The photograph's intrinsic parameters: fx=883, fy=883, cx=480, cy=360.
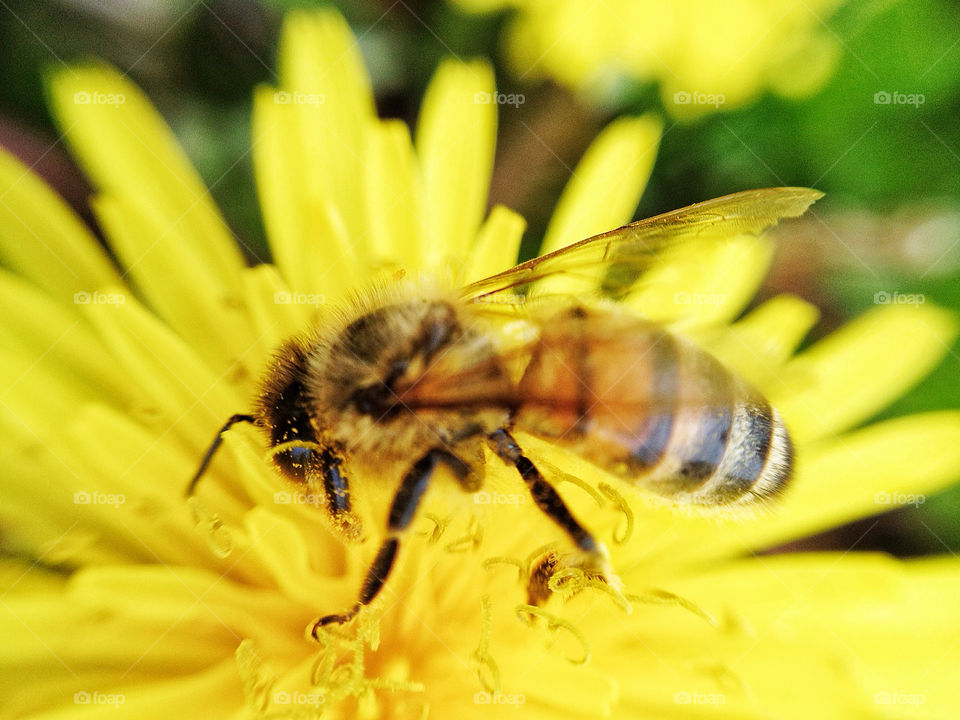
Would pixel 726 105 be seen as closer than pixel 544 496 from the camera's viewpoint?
No

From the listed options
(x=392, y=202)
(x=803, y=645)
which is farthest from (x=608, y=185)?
(x=803, y=645)

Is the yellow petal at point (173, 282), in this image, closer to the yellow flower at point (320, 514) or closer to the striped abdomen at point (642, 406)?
the yellow flower at point (320, 514)

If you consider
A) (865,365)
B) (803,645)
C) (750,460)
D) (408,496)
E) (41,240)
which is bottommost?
(803,645)

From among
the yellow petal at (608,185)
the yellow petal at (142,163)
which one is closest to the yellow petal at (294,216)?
the yellow petal at (142,163)

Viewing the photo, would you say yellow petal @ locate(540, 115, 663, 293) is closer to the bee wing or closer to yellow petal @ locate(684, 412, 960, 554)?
the bee wing

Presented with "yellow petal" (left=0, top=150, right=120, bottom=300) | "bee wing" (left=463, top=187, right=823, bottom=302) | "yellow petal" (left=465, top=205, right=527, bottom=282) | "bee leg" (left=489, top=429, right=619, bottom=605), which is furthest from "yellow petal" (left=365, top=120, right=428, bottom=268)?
"bee leg" (left=489, top=429, right=619, bottom=605)

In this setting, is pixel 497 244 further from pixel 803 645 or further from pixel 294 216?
pixel 803 645
